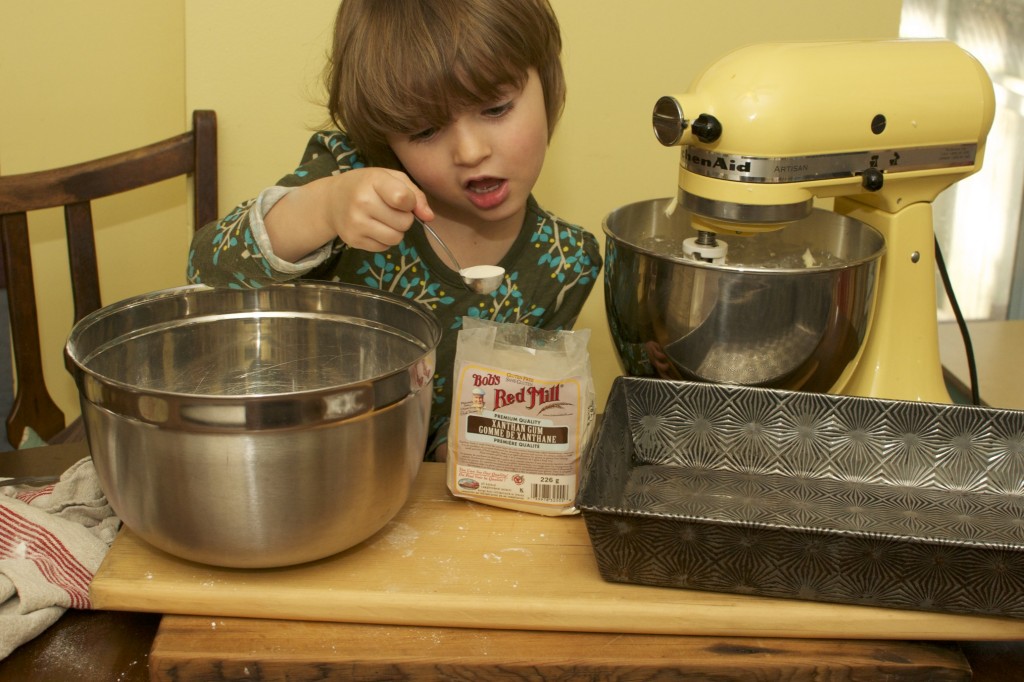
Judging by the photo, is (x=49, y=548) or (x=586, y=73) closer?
(x=49, y=548)

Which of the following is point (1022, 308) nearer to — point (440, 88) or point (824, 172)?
point (824, 172)

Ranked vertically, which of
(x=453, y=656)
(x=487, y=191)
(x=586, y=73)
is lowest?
(x=453, y=656)

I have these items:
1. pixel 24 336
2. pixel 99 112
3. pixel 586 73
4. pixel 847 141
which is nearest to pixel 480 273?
pixel 847 141

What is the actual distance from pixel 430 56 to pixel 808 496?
0.50 metres

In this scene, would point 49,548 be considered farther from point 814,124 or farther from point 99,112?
point 99,112

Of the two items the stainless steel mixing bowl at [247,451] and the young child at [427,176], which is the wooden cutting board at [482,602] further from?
the young child at [427,176]

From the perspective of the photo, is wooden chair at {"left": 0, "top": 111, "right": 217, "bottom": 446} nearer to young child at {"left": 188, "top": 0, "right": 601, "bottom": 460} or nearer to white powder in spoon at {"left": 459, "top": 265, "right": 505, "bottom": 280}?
young child at {"left": 188, "top": 0, "right": 601, "bottom": 460}

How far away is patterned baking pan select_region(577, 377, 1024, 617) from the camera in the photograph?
613mm

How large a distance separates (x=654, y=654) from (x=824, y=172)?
15.7 inches

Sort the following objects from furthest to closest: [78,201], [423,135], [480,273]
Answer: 1. [78,201]
2. [423,135]
3. [480,273]

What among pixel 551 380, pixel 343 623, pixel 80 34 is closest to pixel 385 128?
pixel 551 380

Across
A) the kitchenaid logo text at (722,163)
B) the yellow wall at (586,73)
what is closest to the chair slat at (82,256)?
the yellow wall at (586,73)

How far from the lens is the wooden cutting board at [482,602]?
632mm

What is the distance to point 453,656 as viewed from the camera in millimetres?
620
